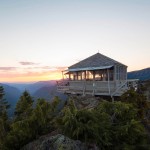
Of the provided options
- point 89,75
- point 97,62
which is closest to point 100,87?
point 97,62

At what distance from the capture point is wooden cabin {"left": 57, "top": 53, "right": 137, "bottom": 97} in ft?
81.4

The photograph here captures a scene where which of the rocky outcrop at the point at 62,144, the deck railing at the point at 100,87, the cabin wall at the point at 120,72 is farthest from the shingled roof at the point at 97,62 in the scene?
the rocky outcrop at the point at 62,144

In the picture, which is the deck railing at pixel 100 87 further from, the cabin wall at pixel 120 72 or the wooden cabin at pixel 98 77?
the cabin wall at pixel 120 72

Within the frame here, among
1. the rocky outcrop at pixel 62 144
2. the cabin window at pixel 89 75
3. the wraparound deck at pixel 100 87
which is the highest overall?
the cabin window at pixel 89 75

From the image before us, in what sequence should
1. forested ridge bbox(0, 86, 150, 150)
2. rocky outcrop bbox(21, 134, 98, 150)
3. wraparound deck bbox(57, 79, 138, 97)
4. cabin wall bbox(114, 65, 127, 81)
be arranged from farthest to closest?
1. cabin wall bbox(114, 65, 127, 81)
2. wraparound deck bbox(57, 79, 138, 97)
3. forested ridge bbox(0, 86, 150, 150)
4. rocky outcrop bbox(21, 134, 98, 150)

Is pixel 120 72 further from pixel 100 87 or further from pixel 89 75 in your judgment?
pixel 89 75

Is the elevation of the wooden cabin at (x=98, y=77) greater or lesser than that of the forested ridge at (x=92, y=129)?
greater

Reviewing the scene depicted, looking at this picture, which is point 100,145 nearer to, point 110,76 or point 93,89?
point 93,89

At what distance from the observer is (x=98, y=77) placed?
27312mm

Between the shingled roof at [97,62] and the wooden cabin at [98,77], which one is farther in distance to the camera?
the shingled roof at [97,62]

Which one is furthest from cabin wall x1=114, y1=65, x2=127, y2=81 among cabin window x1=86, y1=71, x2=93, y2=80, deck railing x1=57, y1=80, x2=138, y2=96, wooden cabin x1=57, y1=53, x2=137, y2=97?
cabin window x1=86, y1=71, x2=93, y2=80

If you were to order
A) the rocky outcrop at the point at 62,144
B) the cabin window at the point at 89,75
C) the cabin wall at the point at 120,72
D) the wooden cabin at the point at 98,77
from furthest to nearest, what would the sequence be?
the cabin window at the point at 89,75 < the cabin wall at the point at 120,72 < the wooden cabin at the point at 98,77 < the rocky outcrop at the point at 62,144

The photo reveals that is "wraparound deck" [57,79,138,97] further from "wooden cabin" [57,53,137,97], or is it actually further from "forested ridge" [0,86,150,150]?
"forested ridge" [0,86,150,150]

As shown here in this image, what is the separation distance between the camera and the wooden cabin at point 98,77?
24797mm
